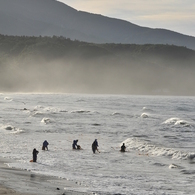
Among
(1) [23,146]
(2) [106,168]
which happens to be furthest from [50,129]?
(2) [106,168]

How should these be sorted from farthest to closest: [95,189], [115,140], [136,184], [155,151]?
[115,140] → [155,151] → [136,184] → [95,189]

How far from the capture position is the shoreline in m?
16.3

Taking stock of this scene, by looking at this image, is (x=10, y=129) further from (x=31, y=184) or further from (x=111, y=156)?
(x=31, y=184)

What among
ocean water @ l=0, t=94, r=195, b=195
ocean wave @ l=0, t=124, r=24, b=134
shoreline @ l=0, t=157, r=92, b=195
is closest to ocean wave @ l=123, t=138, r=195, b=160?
ocean water @ l=0, t=94, r=195, b=195

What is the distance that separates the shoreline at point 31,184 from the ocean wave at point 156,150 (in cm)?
1066

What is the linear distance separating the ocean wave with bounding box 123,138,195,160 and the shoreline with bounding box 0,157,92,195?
10.7 m

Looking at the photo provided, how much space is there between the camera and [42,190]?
16.7 meters

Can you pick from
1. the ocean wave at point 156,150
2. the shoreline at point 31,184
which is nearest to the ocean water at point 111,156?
the ocean wave at point 156,150

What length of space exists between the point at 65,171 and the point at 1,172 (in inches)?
139

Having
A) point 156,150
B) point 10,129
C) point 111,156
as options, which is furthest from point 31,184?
point 10,129

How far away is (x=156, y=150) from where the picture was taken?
1198 inches

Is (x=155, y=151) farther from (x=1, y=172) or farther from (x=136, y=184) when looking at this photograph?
(x=1, y=172)

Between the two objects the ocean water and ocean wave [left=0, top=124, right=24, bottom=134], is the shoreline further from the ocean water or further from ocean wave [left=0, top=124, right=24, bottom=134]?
ocean wave [left=0, top=124, right=24, bottom=134]

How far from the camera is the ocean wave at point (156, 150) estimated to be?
27.5 m
